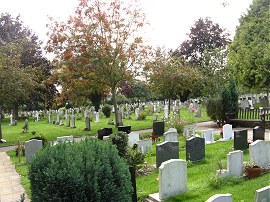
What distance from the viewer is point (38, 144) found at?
1341 centimetres

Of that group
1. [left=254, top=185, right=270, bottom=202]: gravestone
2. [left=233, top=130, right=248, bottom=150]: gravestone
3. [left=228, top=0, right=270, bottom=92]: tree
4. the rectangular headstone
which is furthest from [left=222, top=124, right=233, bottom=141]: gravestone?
[left=228, top=0, right=270, bottom=92]: tree

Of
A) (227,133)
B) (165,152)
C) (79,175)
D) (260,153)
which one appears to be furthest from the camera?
(227,133)

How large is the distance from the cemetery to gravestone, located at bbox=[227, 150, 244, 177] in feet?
0.09

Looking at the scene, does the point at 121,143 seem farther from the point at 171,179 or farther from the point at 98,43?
the point at 98,43

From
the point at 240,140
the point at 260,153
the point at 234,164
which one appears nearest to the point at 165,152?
the point at 234,164

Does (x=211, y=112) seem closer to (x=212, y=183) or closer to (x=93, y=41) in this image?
(x=93, y=41)

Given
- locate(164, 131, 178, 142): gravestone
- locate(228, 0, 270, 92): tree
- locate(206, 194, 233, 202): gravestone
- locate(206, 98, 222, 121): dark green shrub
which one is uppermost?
locate(228, 0, 270, 92): tree

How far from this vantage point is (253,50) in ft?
109

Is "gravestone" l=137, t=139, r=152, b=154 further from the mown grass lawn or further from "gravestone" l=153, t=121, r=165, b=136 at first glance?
the mown grass lawn

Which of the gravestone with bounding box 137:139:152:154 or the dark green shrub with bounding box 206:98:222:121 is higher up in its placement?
the dark green shrub with bounding box 206:98:222:121

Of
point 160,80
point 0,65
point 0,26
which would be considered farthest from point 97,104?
point 0,65

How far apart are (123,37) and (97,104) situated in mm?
24170

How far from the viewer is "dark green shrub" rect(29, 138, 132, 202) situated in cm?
550

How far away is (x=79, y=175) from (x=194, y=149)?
6343 millimetres
